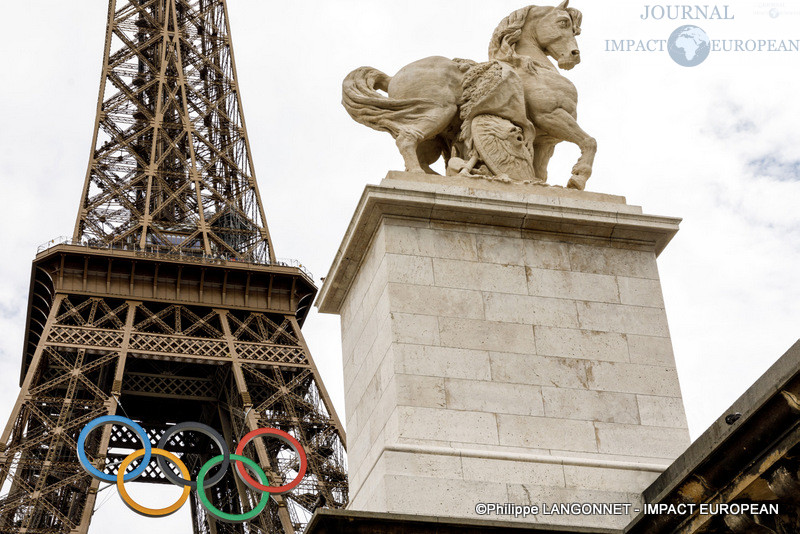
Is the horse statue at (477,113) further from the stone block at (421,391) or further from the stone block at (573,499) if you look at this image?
the stone block at (573,499)

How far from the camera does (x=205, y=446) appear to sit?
60.8 metres

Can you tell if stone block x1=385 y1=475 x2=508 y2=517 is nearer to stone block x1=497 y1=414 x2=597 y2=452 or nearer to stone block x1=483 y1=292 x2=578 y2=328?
stone block x1=497 y1=414 x2=597 y2=452

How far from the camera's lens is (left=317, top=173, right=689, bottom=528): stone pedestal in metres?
11.9

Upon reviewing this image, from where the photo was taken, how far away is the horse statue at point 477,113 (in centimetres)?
1459

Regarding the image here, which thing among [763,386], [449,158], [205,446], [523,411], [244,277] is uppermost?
[244,277]

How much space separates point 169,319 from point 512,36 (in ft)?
139

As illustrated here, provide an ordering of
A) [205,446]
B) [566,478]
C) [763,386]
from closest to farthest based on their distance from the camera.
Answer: [763,386] → [566,478] → [205,446]

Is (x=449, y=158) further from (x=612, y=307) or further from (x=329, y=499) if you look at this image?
(x=329, y=499)

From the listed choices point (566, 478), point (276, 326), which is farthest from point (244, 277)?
point (566, 478)

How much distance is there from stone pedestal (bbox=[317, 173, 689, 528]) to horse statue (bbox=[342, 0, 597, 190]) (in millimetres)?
594

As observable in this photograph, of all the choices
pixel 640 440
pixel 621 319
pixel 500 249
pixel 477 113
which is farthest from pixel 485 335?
pixel 477 113

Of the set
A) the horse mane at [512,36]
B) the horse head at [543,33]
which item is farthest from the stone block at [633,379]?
the horse head at [543,33]

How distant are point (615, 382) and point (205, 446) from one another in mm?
49848

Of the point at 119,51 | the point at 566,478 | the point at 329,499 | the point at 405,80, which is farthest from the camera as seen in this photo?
the point at 119,51
